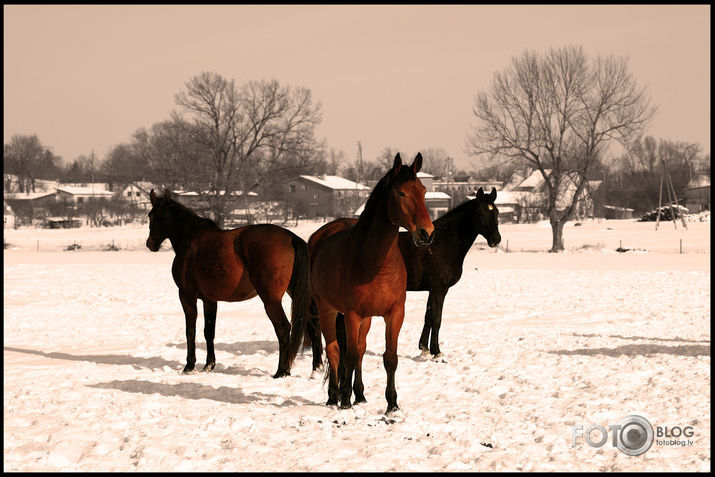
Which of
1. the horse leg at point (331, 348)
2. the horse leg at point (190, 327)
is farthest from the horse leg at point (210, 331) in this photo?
the horse leg at point (331, 348)

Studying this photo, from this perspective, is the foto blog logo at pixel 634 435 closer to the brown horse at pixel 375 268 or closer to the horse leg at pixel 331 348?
the brown horse at pixel 375 268

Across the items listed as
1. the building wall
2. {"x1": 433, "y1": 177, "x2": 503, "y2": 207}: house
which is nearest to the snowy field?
the building wall

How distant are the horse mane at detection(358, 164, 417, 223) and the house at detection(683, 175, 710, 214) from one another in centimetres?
8774

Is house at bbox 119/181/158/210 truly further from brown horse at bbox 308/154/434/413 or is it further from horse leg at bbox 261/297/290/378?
brown horse at bbox 308/154/434/413

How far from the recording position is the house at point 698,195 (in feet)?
303

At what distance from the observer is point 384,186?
6.88 metres

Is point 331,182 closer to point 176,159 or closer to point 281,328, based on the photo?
point 176,159

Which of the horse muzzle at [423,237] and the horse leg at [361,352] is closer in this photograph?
the horse muzzle at [423,237]

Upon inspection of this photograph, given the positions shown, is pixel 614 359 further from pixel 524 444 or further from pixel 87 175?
pixel 87 175

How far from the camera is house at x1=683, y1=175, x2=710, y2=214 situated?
92375 millimetres

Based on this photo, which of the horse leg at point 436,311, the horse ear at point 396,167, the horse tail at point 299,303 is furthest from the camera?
the horse leg at point 436,311

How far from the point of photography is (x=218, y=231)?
9789 millimetres

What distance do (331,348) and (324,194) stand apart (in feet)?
312

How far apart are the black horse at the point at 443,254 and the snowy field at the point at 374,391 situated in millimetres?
753
